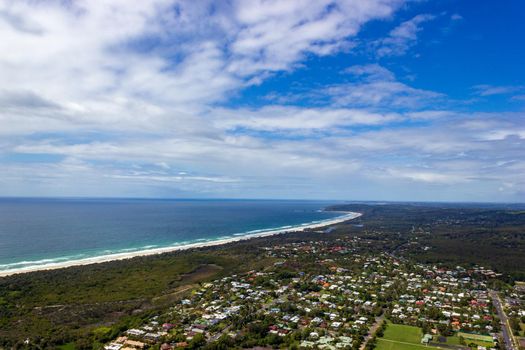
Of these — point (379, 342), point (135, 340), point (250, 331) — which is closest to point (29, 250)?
point (135, 340)

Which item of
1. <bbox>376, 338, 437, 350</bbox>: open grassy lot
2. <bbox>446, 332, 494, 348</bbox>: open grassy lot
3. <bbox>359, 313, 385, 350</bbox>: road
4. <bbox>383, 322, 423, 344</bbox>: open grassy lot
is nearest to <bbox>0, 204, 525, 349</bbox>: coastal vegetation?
<bbox>376, 338, 437, 350</bbox>: open grassy lot

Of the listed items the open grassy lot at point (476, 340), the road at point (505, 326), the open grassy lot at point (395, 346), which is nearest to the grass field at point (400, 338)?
the open grassy lot at point (395, 346)

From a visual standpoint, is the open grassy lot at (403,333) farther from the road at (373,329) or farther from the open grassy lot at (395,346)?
the road at (373,329)

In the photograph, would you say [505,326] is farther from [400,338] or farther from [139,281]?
[139,281]

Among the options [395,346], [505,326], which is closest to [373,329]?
[395,346]

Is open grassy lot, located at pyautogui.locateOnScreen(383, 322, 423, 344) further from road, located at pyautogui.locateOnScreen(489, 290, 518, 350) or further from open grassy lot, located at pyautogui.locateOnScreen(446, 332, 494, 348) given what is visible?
road, located at pyautogui.locateOnScreen(489, 290, 518, 350)

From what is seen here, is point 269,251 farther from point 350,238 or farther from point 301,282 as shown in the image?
point 350,238

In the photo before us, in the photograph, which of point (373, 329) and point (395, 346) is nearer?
point (395, 346)
